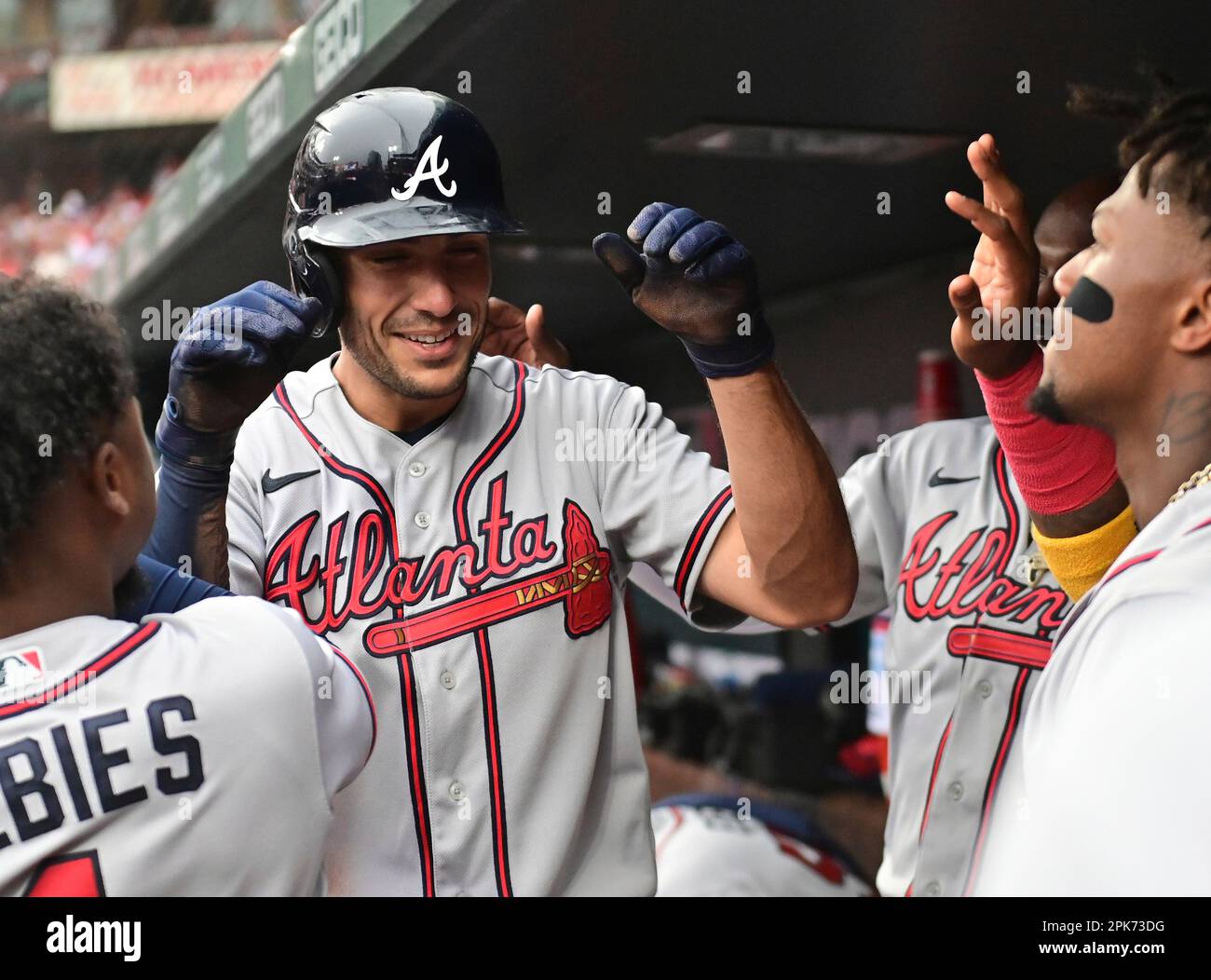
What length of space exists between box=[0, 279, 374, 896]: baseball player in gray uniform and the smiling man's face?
1.62 ft

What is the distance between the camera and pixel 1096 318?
4.95 ft

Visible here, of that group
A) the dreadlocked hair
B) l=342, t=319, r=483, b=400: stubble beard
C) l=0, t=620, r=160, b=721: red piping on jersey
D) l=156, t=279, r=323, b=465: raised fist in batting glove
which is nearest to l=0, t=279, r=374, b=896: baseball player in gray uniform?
l=0, t=620, r=160, b=721: red piping on jersey

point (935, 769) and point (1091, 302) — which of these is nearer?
point (1091, 302)

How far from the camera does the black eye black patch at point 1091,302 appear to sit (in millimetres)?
1505

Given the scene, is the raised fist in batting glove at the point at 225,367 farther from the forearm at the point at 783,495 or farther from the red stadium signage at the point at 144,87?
the red stadium signage at the point at 144,87

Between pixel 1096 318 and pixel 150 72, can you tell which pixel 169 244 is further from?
pixel 150 72

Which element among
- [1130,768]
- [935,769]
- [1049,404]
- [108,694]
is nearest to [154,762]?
[108,694]

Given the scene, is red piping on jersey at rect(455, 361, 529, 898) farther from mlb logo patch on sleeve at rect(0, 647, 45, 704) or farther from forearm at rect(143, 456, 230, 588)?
mlb logo patch on sleeve at rect(0, 647, 45, 704)

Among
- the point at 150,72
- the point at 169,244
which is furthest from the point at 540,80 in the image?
the point at 150,72

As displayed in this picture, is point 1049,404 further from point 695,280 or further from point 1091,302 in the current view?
point 695,280

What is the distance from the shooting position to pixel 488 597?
1778 millimetres

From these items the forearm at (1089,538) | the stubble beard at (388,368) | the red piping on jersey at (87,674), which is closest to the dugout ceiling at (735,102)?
the stubble beard at (388,368)

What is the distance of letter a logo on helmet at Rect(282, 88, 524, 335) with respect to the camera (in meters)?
1.79

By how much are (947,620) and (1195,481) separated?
3.32 feet
